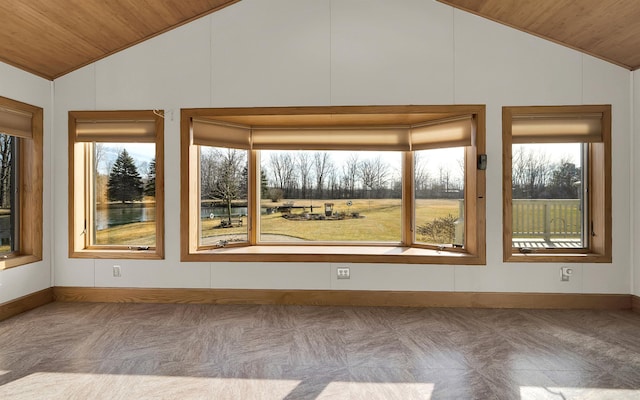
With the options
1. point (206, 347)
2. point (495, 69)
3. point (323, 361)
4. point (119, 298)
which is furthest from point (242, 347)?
point (495, 69)

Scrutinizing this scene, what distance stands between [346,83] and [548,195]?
259 cm

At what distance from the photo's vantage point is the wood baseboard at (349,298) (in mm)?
4031

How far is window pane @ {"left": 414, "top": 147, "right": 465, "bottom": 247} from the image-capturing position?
4469 millimetres

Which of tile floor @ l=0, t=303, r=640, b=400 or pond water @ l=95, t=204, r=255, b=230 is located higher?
pond water @ l=95, t=204, r=255, b=230

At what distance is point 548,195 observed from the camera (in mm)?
4266

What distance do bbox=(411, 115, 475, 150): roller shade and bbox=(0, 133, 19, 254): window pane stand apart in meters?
4.44

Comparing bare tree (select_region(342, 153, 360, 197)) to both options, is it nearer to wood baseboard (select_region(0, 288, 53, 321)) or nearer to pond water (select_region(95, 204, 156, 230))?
pond water (select_region(95, 204, 156, 230))

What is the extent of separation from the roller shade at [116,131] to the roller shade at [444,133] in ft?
10.1

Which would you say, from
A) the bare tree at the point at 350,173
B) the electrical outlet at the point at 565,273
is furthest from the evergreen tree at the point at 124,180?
the electrical outlet at the point at 565,273

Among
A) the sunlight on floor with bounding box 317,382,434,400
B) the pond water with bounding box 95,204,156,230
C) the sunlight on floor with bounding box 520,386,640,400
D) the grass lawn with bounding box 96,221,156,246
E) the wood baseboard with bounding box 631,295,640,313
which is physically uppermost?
the pond water with bounding box 95,204,156,230

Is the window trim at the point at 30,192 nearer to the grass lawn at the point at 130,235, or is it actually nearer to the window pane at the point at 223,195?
the grass lawn at the point at 130,235

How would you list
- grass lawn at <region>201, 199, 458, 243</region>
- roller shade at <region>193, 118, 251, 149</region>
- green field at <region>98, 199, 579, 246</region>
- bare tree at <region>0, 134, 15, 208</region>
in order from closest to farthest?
1. bare tree at <region>0, 134, 15, 208</region>
2. roller shade at <region>193, 118, 251, 149</region>
3. green field at <region>98, 199, 579, 246</region>
4. grass lawn at <region>201, 199, 458, 243</region>

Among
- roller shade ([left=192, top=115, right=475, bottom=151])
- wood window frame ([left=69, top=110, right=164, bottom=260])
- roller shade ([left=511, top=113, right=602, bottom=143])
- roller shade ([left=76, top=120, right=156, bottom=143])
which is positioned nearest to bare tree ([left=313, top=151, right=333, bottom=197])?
roller shade ([left=192, top=115, right=475, bottom=151])

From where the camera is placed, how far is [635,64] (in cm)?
391
